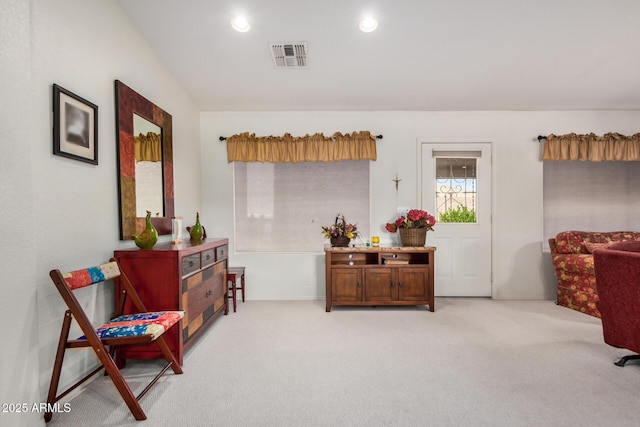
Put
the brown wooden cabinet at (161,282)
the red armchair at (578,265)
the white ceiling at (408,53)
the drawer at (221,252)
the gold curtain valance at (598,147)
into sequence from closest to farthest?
the brown wooden cabinet at (161,282) → the white ceiling at (408,53) → the drawer at (221,252) → the red armchair at (578,265) → the gold curtain valance at (598,147)

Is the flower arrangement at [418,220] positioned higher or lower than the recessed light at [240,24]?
lower

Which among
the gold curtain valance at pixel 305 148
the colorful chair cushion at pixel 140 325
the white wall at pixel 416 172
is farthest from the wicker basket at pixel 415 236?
the colorful chair cushion at pixel 140 325

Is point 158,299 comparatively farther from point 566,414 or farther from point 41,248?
point 566,414

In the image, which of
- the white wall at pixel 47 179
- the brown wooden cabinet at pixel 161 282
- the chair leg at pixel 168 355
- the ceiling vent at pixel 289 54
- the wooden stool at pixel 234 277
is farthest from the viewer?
the wooden stool at pixel 234 277

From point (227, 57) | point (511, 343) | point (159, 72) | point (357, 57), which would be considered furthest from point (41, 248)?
point (511, 343)

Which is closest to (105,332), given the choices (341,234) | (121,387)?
(121,387)

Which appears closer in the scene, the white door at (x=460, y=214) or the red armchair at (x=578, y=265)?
the red armchair at (x=578, y=265)

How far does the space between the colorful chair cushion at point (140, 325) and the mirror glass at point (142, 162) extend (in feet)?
2.55

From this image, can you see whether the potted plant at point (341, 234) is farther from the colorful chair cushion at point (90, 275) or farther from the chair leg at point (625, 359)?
the chair leg at point (625, 359)

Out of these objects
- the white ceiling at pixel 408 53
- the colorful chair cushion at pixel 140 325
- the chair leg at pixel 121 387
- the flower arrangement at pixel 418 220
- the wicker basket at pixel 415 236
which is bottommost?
the chair leg at pixel 121 387

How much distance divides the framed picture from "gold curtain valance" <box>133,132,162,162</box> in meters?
0.54

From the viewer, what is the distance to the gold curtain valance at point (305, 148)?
4438 millimetres

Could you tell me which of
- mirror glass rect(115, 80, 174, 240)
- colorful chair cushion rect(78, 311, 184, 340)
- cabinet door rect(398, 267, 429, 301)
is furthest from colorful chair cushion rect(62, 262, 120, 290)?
cabinet door rect(398, 267, 429, 301)

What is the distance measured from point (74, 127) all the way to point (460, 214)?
4.39 metres
